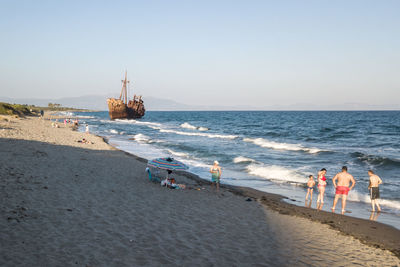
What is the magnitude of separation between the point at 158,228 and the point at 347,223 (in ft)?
20.4

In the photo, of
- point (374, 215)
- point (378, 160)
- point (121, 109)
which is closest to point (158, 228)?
point (374, 215)

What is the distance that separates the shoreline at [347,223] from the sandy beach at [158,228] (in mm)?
36

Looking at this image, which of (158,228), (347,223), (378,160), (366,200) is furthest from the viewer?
(378,160)

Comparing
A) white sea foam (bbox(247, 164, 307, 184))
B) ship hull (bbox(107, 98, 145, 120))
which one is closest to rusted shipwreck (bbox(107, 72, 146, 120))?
ship hull (bbox(107, 98, 145, 120))

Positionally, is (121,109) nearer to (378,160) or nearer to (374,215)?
(378,160)

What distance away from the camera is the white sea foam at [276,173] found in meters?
16.3

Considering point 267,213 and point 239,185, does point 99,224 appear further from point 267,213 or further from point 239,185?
point 239,185

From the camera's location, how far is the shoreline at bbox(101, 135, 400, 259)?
7862 millimetres

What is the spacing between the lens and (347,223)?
9320mm

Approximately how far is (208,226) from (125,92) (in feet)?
285

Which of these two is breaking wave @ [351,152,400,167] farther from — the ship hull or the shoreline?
the ship hull

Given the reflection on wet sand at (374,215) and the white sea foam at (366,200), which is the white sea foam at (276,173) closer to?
the white sea foam at (366,200)

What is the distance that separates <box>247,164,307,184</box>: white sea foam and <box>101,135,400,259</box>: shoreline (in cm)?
378

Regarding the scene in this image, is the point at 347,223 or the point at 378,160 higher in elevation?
the point at 378,160
